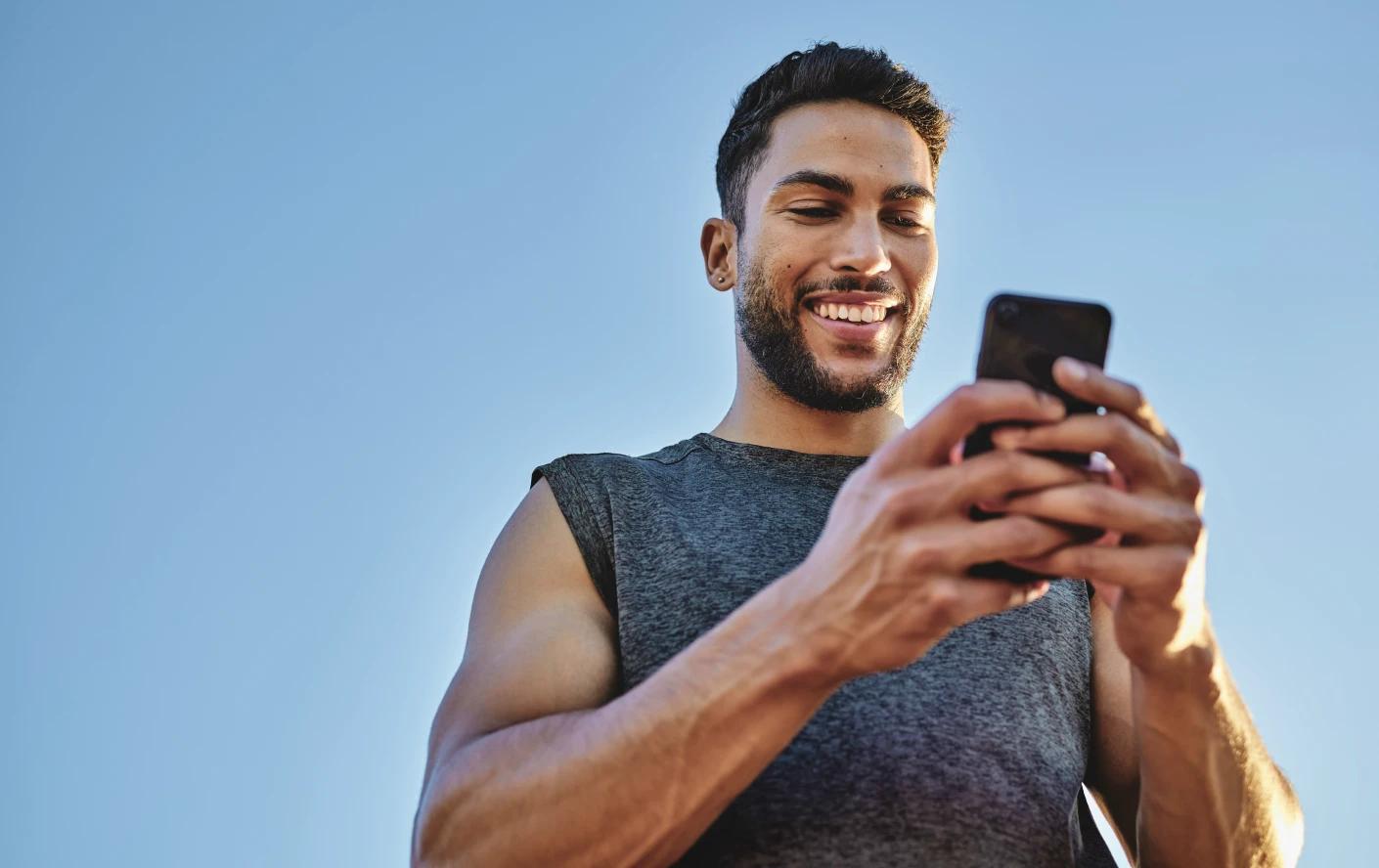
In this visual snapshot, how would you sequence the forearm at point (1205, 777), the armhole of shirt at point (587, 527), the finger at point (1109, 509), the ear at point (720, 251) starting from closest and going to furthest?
the finger at point (1109, 509), the forearm at point (1205, 777), the armhole of shirt at point (587, 527), the ear at point (720, 251)

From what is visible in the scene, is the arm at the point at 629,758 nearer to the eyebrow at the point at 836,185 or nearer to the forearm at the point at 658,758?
the forearm at the point at 658,758

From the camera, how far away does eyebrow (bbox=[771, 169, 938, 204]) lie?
3598mm

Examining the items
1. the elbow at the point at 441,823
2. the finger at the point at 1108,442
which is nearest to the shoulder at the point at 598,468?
the elbow at the point at 441,823

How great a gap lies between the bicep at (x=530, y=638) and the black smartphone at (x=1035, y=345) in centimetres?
102

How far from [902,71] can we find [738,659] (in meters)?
2.64

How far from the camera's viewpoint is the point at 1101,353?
6.60 feet

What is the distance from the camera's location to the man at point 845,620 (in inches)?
74.1

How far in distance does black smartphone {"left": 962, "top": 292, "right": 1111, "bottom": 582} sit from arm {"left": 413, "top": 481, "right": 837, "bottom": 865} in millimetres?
380

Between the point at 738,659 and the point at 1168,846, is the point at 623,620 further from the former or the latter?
the point at 1168,846

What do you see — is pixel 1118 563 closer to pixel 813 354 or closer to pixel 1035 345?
pixel 1035 345

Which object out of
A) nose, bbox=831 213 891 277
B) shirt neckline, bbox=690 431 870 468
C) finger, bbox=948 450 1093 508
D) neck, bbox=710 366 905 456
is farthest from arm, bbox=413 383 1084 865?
nose, bbox=831 213 891 277

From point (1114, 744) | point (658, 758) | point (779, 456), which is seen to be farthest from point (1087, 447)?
point (779, 456)

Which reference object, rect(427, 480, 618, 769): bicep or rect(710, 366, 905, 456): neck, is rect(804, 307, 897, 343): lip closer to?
rect(710, 366, 905, 456): neck

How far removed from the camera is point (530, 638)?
2639 millimetres
